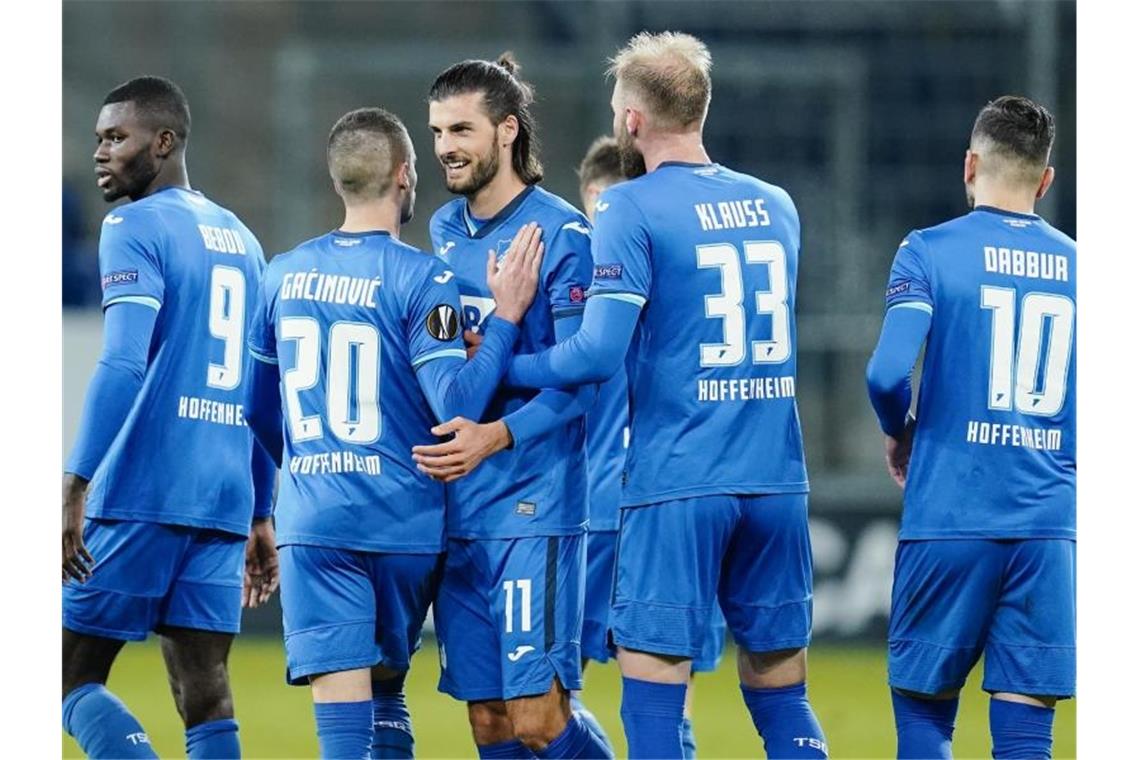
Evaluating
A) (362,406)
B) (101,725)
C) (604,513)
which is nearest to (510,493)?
(362,406)

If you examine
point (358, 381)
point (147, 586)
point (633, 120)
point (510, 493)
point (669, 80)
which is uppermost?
point (669, 80)

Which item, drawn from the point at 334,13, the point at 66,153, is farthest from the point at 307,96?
the point at 66,153

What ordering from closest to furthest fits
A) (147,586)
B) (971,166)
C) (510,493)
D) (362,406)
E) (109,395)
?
1. (362,406)
2. (510,493)
3. (109,395)
4. (971,166)
5. (147,586)

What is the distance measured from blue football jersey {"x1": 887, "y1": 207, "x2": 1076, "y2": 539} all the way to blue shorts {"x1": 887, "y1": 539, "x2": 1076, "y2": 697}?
6cm

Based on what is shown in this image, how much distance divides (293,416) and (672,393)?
1.03 metres

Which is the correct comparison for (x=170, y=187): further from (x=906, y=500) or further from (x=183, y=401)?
(x=906, y=500)

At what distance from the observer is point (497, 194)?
16.4ft

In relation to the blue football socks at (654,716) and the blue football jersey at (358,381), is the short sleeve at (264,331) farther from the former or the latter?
the blue football socks at (654,716)

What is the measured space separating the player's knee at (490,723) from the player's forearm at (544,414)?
742mm

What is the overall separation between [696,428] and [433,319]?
2.51 ft

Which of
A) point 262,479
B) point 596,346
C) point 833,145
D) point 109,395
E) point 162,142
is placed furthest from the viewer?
point 833,145

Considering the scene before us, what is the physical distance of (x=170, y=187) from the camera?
5.41 metres

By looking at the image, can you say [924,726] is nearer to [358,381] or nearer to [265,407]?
[358,381]

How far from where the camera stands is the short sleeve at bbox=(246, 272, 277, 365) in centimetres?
484
